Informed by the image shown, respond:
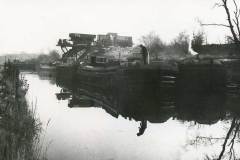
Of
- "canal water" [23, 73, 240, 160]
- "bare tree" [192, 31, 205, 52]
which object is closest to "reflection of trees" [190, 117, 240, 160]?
"canal water" [23, 73, 240, 160]

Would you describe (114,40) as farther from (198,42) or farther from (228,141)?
(228,141)

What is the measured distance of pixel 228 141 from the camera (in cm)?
1258

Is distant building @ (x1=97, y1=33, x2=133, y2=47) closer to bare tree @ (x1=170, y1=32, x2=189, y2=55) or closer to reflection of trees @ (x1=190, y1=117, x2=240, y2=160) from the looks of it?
bare tree @ (x1=170, y1=32, x2=189, y2=55)

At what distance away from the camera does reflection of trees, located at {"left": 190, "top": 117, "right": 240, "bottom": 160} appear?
10555mm

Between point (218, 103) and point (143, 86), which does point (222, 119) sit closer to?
point (218, 103)

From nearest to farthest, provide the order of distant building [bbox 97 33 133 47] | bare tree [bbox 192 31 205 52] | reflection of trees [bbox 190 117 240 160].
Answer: reflection of trees [bbox 190 117 240 160]
bare tree [bbox 192 31 205 52]
distant building [bbox 97 33 133 47]

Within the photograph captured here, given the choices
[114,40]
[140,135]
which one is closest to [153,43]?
[114,40]

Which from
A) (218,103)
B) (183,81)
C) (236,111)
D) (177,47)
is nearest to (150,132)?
(236,111)

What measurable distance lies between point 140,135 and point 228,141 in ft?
10.5

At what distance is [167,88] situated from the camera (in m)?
29.7

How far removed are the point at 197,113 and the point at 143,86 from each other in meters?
10.7

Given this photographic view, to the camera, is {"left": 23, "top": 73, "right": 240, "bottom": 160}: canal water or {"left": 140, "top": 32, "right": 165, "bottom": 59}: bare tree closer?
{"left": 23, "top": 73, "right": 240, "bottom": 160}: canal water

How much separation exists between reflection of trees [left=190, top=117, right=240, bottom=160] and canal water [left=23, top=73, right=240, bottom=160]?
1.7 inches

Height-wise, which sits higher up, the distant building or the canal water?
the distant building
